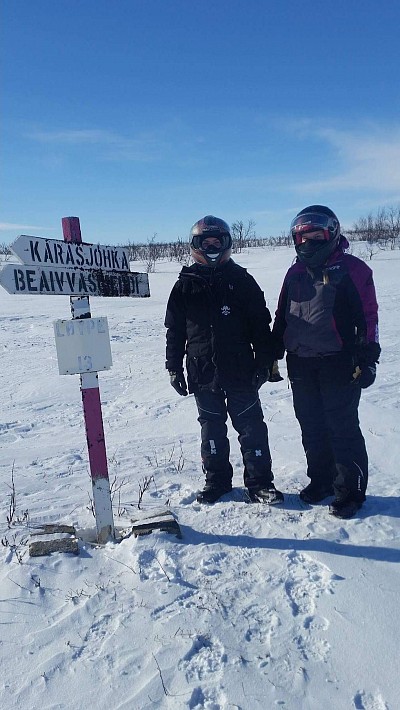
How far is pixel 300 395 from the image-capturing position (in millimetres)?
3480

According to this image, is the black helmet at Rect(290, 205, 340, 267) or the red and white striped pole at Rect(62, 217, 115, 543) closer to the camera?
the red and white striped pole at Rect(62, 217, 115, 543)

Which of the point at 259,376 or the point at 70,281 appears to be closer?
the point at 70,281

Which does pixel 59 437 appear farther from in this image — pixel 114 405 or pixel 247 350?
pixel 247 350

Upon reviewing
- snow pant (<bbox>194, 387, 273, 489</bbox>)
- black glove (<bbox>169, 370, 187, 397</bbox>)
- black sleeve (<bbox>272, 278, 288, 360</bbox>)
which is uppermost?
black sleeve (<bbox>272, 278, 288, 360</bbox>)

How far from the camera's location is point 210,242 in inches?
134

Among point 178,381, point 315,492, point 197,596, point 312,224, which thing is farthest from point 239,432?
point 312,224

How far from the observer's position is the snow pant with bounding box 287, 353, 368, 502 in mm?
3238

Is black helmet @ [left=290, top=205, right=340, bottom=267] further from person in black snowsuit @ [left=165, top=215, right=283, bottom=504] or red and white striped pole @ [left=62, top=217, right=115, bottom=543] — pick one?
red and white striped pole @ [left=62, top=217, right=115, bottom=543]

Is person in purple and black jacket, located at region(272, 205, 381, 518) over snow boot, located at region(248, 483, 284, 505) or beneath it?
over

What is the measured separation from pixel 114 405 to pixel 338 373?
3.66 meters

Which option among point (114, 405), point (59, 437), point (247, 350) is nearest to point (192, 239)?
point (247, 350)

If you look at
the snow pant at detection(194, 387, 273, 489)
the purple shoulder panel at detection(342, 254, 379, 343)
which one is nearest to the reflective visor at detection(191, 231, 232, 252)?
the purple shoulder panel at detection(342, 254, 379, 343)

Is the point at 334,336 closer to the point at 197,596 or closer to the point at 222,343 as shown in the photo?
the point at 222,343

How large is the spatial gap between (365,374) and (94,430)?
1692mm
